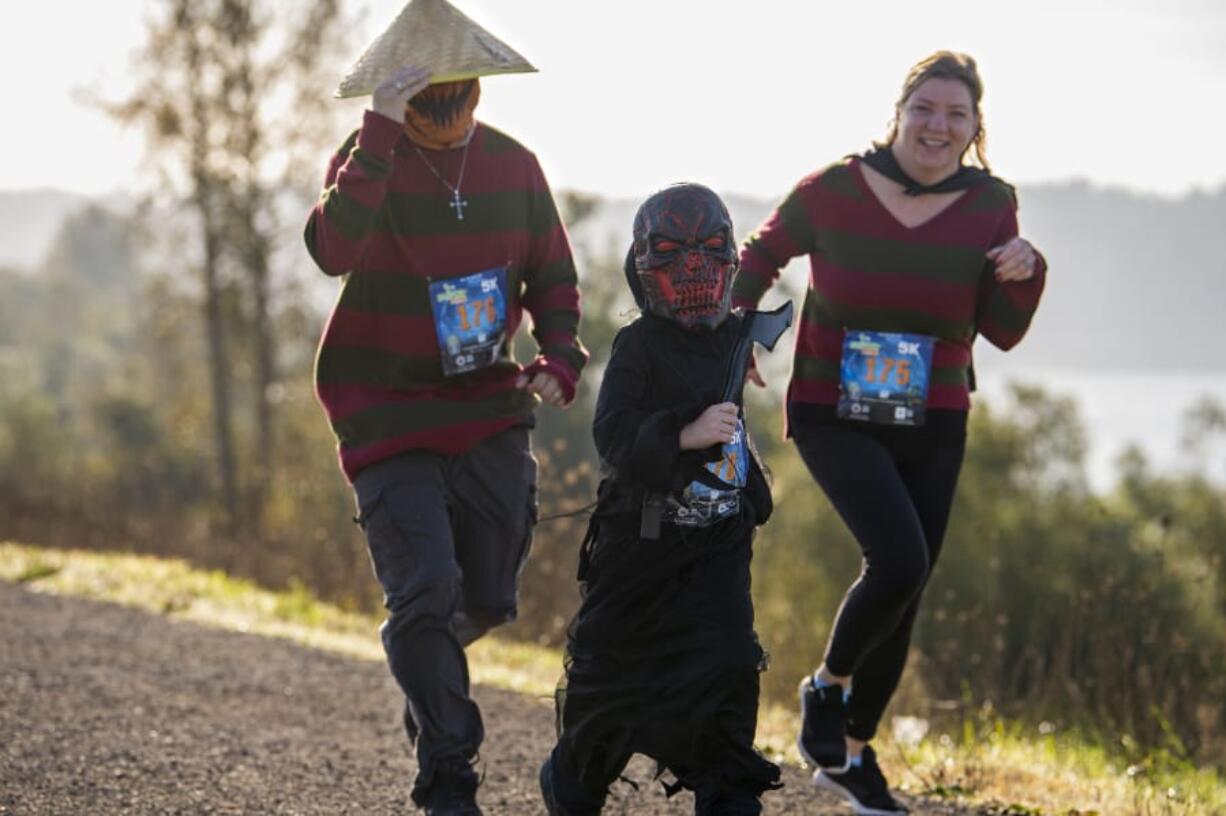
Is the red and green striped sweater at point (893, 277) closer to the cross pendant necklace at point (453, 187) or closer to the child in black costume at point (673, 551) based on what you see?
the cross pendant necklace at point (453, 187)

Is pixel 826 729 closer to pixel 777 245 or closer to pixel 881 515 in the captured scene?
pixel 881 515

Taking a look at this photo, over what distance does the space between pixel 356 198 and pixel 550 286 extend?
0.69 metres

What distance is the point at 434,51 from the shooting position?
14.0 feet

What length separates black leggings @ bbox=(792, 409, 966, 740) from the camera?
4.41 metres

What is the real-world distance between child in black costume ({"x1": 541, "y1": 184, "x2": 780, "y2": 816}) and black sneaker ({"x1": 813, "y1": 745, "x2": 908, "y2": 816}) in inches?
46.5

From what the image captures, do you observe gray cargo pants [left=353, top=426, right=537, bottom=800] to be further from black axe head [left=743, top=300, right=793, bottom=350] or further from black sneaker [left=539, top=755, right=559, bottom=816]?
black axe head [left=743, top=300, right=793, bottom=350]

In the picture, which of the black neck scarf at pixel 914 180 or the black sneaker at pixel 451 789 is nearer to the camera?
the black sneaker at pixel 451 789

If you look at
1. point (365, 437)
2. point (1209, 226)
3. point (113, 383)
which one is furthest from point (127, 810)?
point (1209, 226)

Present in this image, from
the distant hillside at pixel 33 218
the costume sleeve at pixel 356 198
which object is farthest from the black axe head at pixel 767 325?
the distant hillside at pixel 33 218

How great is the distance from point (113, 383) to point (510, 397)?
5151 cm

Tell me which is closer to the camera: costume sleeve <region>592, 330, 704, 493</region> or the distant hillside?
costume sleeve <region>592, 330, 704, 493</region>

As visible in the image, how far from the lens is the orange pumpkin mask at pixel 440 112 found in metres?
4.29

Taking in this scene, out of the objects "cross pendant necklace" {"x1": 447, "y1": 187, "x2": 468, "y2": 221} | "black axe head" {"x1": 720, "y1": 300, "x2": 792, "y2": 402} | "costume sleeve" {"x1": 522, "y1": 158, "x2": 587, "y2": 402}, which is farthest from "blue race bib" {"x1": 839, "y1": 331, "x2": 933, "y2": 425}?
"cross pendant necklace" {"x1": 447, "y1": 187, "x2": 468, "y2": 221}

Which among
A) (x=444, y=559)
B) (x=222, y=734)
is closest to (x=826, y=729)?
(x=444, y=559)
